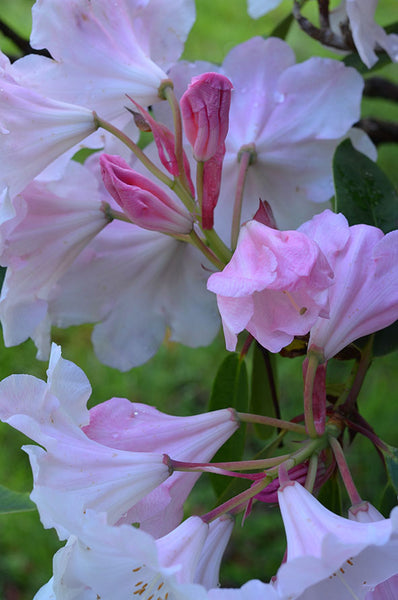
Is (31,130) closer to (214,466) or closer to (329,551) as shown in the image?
(214,466)

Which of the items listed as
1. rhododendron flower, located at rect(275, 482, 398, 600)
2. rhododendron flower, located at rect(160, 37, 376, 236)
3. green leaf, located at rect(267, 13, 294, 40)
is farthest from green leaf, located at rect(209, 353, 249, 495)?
green leaf, located at rect(267, 13, 294, 40)

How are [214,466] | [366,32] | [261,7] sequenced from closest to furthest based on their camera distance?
1. [214,466]
2. [366,32]
3. [261,7]

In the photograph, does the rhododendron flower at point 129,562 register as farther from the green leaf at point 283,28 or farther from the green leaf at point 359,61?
the green leaf at point 283,28

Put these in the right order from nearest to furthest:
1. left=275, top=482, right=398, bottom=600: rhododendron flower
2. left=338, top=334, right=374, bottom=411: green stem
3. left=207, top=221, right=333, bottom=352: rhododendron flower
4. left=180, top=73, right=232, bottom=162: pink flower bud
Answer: left=275, top=482, right=398, bottom=600: rhododendron flower
left=207, top=221, right=333, bottom=352: rhododendron flower
left=180, top=73, right=232, bottom=162: pink flower bud
left=338, top=334, right=374, bottom=411: green stem

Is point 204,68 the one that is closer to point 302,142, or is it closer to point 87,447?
point 302,142

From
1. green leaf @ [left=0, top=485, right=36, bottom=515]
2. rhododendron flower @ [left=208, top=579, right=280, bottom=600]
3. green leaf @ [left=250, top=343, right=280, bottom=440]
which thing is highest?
rhododendron flower @ [left=208, top=579, right=280, bottom=600]

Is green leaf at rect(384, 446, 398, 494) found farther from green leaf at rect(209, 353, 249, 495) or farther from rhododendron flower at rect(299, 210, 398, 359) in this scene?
green leaf at rect(209, 353, 249, 495)

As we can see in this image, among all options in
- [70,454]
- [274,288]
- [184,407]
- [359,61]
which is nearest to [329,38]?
[359,61]

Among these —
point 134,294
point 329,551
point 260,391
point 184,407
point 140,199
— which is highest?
point 140,199
